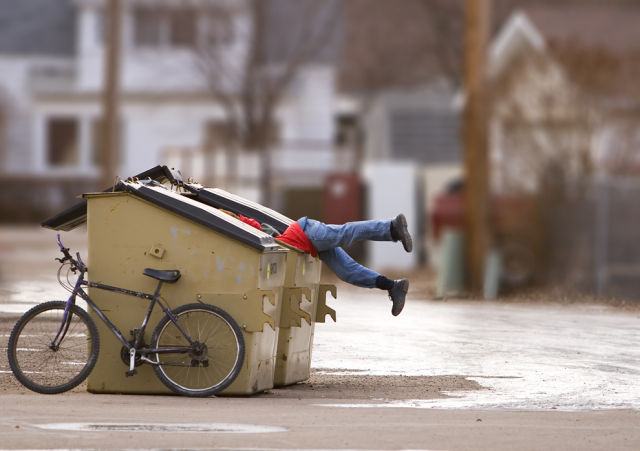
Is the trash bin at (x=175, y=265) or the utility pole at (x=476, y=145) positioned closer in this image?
the trash bin at (x=175, y=265)

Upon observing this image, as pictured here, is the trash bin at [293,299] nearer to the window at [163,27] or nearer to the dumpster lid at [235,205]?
the dumpster lid at [235,205]

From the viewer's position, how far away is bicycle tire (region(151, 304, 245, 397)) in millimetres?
10609

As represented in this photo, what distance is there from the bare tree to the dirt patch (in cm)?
2806

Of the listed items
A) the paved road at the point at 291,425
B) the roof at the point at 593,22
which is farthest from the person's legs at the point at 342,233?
the roof at the point at 593,22

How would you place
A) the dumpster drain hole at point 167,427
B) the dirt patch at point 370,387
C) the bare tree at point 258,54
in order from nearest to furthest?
the dumpster drain hole at point 167,427 → the dirt patch at point 370,387 → the bare tree at point 258,54

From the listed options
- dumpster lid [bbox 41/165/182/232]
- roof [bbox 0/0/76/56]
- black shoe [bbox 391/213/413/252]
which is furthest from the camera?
roof [bbox 0/0/76/56]

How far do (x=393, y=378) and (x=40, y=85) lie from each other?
128ft

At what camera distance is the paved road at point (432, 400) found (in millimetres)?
8859

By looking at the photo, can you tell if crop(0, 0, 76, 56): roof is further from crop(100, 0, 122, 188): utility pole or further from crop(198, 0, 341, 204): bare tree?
crop(100, 0, 122, 188): utility pole

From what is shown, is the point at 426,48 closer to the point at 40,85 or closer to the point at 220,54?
the point at 220,54

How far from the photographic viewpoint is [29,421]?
9359 millimetres

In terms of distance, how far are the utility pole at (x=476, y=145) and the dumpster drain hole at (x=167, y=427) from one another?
13.2m

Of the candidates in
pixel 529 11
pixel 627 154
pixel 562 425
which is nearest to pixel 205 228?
pixel 562 425

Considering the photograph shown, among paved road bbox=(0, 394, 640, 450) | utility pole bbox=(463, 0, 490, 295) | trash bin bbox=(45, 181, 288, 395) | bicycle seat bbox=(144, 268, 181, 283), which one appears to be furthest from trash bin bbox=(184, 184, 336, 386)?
Result: utility pole bbox=(463, 0, 490, 295)
